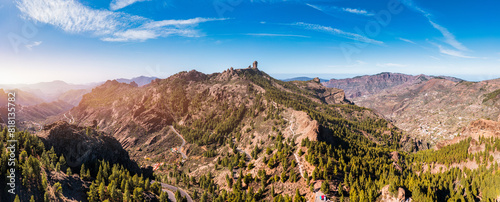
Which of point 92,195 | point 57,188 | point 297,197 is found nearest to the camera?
point 57,188

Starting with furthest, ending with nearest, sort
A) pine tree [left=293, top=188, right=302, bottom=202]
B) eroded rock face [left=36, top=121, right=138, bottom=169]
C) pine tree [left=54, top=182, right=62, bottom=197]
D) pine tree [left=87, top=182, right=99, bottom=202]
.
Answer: eroded rock face [left=36, top=121, right=138, bottom=169] → pine tree [left=293, top=188, right=302, bottom=202] → pine tree [left=87, top=182, right=99, bottom=202] → pine tree [left=54, top=182, right=62, bottom=197]

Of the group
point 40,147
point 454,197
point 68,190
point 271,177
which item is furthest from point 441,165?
point 40,147

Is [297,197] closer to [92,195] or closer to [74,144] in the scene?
[92,195]

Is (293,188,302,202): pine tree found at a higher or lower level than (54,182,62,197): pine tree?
lower

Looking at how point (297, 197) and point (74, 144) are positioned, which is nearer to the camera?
point (297, 197)

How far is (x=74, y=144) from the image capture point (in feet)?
376

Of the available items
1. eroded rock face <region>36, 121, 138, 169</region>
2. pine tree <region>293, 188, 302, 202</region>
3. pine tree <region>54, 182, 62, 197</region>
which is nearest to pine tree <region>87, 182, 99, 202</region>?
pine tree <region>54, 182, 62, 197</region>

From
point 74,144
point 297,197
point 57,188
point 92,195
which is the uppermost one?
point 74,144

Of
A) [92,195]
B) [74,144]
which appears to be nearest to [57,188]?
[92,195]

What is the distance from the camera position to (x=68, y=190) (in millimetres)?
77438

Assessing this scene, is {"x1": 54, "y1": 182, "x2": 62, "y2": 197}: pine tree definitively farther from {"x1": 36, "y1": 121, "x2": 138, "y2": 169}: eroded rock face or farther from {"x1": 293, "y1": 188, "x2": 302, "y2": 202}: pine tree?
{"x1": 293, "y1": 188, "x2": 302, "y2": 202}: pine tree

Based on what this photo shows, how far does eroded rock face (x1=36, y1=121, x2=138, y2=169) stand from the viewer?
10919 cm

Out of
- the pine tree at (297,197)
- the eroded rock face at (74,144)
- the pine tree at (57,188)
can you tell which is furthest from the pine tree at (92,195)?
Result: the pine tree at (297,197)

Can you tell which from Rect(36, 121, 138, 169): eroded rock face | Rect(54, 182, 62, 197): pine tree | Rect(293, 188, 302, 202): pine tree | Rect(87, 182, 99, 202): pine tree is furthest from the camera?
Rect(36, 121, 138, 169): eroded rock face
